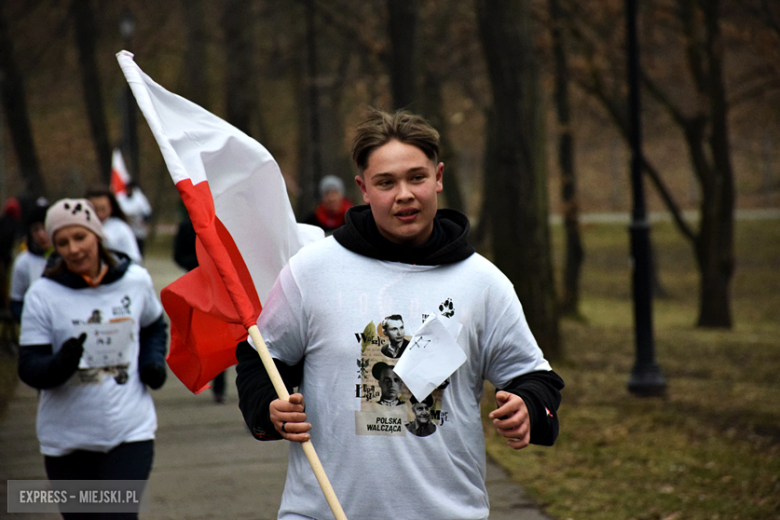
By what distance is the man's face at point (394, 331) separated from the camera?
2779mm

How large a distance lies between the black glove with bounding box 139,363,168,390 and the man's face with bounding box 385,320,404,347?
2049 millimetres

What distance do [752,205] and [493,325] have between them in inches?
1868

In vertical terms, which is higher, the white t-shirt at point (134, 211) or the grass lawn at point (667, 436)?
the white t-shirt at point (134, 211)

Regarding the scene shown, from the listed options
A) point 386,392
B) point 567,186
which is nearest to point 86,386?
point 386,392

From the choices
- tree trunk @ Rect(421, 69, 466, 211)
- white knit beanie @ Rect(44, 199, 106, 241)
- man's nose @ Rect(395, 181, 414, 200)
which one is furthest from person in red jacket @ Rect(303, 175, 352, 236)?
tree trunk @ Rect(421, 69, 466, 211)

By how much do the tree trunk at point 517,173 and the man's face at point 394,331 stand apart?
857cm

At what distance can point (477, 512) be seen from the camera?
285 cm

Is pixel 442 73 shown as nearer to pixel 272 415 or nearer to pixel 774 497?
pixel 774 497

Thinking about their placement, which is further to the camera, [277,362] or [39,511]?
[39,511]

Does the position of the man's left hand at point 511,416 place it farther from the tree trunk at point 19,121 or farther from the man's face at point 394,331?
the tree trunk at point 19,121

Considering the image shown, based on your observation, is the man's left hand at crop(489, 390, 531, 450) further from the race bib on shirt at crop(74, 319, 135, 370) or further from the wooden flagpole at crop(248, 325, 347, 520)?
the race bib on shirt at crop(74, 319, 135, 370)

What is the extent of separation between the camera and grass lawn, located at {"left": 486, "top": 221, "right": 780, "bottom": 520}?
607 cm

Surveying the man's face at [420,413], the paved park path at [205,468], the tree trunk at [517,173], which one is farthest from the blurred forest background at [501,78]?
the man's face at [420,413]

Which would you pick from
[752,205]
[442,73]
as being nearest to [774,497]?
[442,73]
